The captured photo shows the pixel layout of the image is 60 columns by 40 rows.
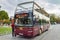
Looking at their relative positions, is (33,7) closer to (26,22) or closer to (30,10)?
(30,10)

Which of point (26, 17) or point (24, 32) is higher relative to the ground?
point (26, 17)

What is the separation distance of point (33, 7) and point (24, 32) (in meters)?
2.61

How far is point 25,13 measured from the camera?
674 inches

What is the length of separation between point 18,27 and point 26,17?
128cm

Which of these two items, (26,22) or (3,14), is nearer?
(26,22)

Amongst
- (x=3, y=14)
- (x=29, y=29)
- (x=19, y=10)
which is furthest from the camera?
(x=3, y=14)

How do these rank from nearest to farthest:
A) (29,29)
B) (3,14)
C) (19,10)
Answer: (29,29) < (19,10) < (3,14)

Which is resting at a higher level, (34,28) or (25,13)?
(25,13)

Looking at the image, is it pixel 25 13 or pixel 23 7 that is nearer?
pixel 25 13

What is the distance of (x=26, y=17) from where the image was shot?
56.1ft

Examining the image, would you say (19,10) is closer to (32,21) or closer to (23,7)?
(23,7)

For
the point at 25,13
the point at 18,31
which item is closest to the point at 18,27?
the point at 18,31

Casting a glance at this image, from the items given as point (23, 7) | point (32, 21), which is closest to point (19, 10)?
point (23, 7)

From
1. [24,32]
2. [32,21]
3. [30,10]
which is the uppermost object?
[30,10]
